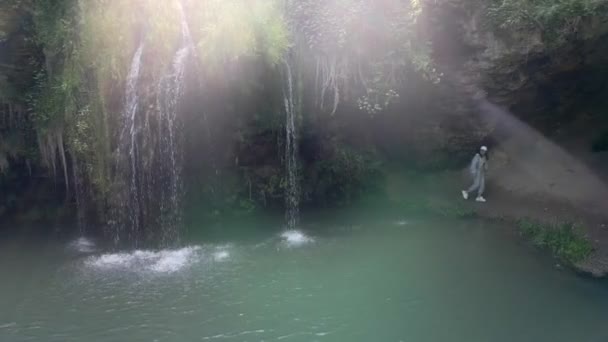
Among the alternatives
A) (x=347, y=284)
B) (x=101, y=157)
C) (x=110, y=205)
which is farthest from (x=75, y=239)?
(x=347, y=284)

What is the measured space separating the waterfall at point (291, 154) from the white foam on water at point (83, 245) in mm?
4973

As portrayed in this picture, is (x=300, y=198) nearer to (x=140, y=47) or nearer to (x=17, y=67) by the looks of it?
(x=140, y=47)

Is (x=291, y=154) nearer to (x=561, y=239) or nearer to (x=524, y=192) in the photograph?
(x=524, y=192)

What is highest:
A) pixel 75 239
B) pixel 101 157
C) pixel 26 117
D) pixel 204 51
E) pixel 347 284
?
pixel 204 51

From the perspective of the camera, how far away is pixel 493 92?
14430 mm

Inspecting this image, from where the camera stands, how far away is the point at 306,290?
37.0ft

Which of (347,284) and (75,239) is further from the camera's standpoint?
(75,239)

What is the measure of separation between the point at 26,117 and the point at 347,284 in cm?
932

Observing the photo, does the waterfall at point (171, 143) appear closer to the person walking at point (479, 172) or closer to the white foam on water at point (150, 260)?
the white foam on water at point (150, 260)

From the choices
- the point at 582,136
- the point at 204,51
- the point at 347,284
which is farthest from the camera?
the point at 582,136

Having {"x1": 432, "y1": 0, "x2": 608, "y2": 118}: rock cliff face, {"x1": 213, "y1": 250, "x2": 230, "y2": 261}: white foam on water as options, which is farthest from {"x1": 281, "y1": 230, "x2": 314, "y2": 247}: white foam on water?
{"x1": 432, "y1": 0, "x2": 608, "y2": 118}: rock cliff face

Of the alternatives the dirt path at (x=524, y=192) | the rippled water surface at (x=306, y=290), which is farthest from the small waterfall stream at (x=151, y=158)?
the dirt path at (x=524, y=192)

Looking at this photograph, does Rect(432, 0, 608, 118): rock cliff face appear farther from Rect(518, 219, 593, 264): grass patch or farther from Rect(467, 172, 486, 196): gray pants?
Rect(518, 219, 593, 264): grass patch

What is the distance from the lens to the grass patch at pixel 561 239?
12.3 metres
